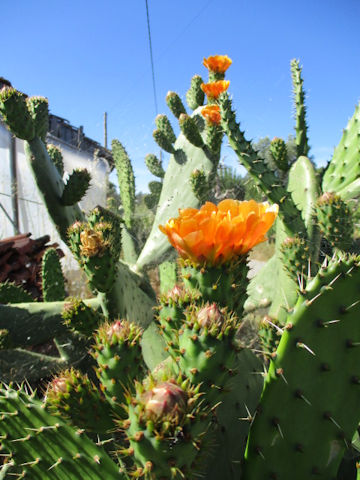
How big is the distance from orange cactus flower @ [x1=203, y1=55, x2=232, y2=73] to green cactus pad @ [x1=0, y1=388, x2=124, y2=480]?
7.32ft

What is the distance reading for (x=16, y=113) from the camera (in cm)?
148

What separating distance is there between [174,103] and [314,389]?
250cm

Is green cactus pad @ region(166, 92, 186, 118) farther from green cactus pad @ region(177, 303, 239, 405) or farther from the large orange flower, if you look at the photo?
green cactus pad @ region(177, 303, 239, 405)

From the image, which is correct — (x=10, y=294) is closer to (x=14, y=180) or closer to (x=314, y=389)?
(x=314, y=389)

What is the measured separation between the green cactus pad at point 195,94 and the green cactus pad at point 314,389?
2344 millimetres

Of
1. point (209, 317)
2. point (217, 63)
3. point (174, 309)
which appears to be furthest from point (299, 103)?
point (209, 317)

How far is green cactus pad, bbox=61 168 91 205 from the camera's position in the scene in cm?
158

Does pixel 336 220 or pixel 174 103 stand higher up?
pixel 174 103

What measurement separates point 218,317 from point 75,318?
73cm

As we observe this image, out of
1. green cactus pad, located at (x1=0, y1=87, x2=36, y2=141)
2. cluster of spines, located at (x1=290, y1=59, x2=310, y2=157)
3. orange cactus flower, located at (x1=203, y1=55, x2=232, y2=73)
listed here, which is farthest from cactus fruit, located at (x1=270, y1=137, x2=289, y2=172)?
green cactus pad, located at (x1=0, y1=87, x2=36, y2=141)

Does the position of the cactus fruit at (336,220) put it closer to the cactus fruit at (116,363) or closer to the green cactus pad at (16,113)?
the cactus fruit at (116,363)

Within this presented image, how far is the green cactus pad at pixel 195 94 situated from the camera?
2691 mm

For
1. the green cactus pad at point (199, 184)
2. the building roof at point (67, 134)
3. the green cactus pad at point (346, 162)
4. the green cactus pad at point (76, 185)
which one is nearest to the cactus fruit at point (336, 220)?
the green cactus pad at point (346, 162)

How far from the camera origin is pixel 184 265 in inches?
32.8
